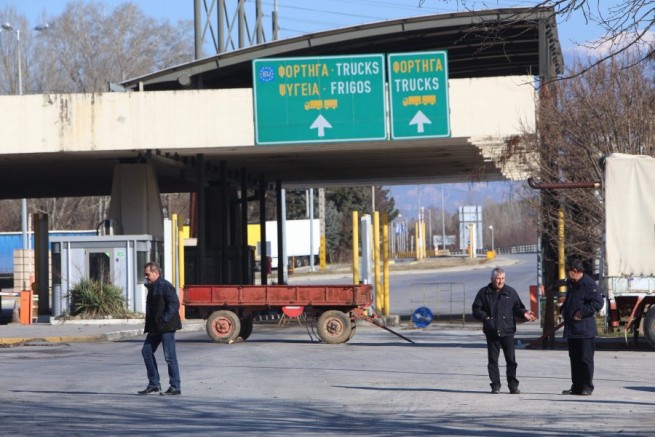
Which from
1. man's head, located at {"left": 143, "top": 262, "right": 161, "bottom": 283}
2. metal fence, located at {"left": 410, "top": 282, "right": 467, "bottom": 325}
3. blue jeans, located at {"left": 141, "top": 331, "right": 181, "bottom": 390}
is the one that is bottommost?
metal fence, located at {"left": 410, "top": 282, "right": 467, "bottom": 325}

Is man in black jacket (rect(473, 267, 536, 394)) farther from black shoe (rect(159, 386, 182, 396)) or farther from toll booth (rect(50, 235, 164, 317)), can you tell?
toll booth (rect(50, 235, 164, 317))

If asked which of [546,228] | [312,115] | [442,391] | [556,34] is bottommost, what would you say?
[442,391]

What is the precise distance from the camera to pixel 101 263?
32.5m

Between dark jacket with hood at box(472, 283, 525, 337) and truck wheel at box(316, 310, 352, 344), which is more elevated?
dark jacket with hood at box(472, 283, 525, 337)

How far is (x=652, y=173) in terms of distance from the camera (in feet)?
72.2

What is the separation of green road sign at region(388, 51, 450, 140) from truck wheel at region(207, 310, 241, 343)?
7.69 meters

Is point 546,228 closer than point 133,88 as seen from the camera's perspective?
Yes

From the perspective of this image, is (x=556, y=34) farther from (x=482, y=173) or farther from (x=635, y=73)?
(x=482, y=173)

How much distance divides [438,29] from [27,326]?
14599mm

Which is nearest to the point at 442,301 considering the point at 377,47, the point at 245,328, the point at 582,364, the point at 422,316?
the point at 377,47

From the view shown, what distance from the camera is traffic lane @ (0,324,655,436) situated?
37.0 feet

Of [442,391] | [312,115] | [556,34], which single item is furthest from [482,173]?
A: [442,391]

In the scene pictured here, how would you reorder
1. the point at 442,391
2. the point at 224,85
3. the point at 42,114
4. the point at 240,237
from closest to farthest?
the point at 442,391 < the point at 42,114 < the point at 224,85 < the point at 240,237

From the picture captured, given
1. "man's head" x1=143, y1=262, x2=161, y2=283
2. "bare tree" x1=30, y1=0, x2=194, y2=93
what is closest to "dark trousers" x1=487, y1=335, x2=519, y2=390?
"man's head" x1=143, y1=262, x2=161, y2=283
